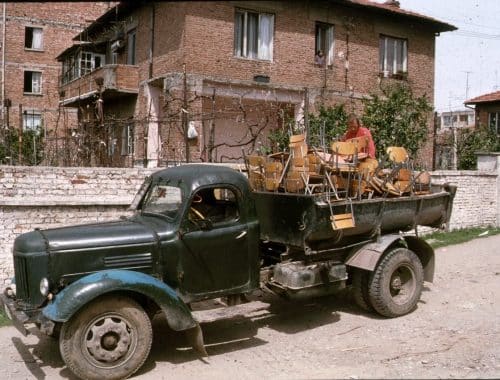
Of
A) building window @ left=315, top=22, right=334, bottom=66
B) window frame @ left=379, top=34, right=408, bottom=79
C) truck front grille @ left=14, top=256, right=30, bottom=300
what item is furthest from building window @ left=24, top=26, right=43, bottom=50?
truck front grille @ left=14, top=256, right=30, bottom=300

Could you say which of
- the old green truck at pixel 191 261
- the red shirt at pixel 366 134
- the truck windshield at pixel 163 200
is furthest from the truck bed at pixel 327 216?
the truck windshield at pixel 163 200

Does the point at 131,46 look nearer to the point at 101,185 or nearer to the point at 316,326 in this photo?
the point at 101,185

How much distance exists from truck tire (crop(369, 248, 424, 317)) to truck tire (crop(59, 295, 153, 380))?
3188 mm

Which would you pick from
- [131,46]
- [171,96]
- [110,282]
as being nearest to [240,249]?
[110,282]

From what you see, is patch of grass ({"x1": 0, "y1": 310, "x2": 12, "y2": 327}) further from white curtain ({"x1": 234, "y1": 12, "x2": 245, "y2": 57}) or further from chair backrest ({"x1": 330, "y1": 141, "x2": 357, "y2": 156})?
white curtain ({"x1": 234, "y1": 12, "x2": 245, "y2": 57})

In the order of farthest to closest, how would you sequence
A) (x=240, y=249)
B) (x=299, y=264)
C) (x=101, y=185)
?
1. (x=101, y=185)
2. (x=299, y=264)
3. (x=240, y=249)

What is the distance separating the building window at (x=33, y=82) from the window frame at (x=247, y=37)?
73.5 feet

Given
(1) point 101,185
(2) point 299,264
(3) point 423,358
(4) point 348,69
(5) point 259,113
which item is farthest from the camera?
(4) point 348,69

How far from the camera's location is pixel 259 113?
1942 centimetres

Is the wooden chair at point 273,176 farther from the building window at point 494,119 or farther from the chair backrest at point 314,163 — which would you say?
the building window at point 494,119

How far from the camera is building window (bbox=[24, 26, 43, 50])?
36.4 metres

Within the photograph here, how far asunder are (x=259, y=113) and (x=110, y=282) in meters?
14.6

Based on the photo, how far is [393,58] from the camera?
2212 centimetres

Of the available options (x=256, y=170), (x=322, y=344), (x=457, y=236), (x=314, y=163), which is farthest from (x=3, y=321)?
(x=457, y=236)
